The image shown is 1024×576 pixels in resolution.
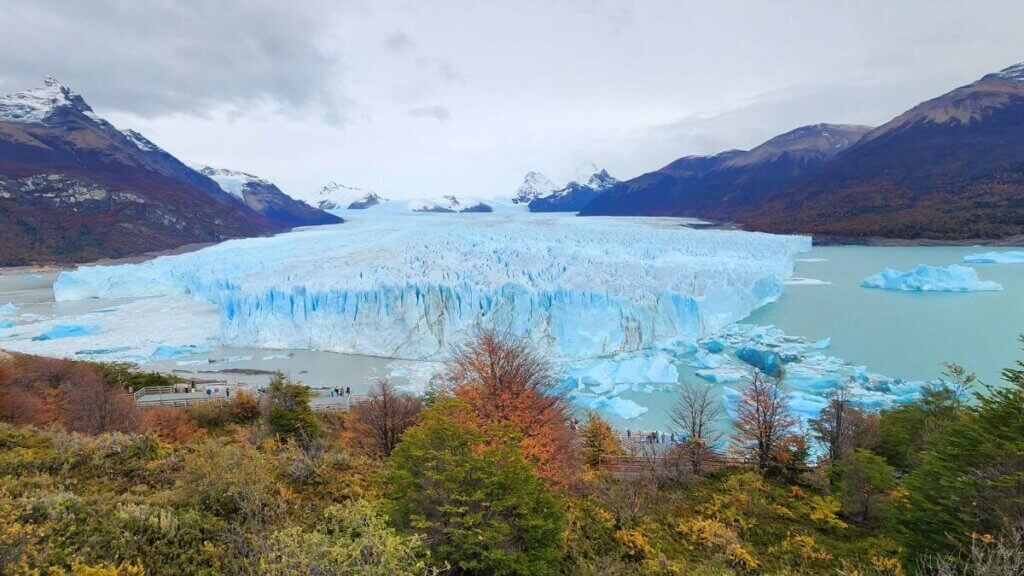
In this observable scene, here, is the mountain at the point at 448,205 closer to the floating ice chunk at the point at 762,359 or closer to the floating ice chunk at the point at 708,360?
the floating ice chunk at the point at 708,360

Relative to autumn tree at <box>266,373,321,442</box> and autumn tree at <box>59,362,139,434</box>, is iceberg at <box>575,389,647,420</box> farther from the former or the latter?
autumn tree at <box>59,362,139,434</box>

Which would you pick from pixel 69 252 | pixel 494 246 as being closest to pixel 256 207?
pixel 69 252

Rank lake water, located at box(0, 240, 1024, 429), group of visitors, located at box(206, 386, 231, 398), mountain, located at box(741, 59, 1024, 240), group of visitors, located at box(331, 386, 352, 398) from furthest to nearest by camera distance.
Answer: mountain, located at box(741, 59, 1024, 240), lake water, located at box(0, 240, 1024, 429), group of visitors, located at box(331, 386, 352, 398), group of visitors, located at box(206, 386, 231, 398)

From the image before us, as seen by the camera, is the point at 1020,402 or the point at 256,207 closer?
the point at 1020,402

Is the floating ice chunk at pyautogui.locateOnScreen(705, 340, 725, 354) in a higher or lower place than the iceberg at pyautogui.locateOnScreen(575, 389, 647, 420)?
higher

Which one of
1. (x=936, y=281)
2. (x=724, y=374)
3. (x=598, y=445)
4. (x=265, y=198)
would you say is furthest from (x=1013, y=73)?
(x=265, y=198)

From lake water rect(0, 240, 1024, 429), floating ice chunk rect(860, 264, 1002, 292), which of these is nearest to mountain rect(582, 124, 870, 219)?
floating ice chunk rect(860, 264, 1002, 292)

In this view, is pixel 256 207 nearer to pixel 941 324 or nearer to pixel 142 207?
pixel 142 207
